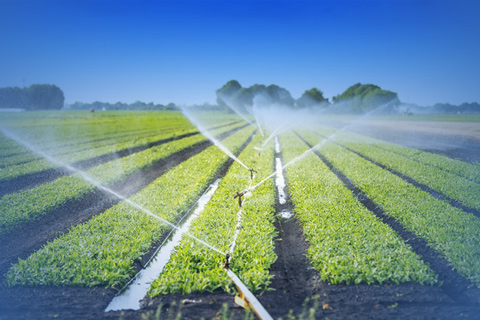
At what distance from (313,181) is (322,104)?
106 m

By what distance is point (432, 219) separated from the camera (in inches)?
290

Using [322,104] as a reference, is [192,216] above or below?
below

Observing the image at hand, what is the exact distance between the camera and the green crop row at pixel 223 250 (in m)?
4.98

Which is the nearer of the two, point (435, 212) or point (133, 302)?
point (133, 302)

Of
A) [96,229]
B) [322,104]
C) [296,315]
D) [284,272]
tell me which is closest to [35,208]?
[96,229]

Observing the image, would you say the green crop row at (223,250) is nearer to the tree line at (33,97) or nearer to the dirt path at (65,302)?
the dirt path at (65,302)

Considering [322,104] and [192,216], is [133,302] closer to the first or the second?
[192,216]

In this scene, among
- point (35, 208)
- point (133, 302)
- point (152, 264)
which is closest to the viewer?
point (133, 302)

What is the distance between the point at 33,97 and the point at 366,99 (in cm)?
8652

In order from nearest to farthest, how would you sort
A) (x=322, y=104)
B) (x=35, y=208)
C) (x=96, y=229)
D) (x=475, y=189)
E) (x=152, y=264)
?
(x=152, y=264), (x=96, y=229), (x=35, y=208), (x=475, y=189), (x=322, y=104)

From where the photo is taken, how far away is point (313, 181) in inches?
439

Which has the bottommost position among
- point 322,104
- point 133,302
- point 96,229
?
point 133,302

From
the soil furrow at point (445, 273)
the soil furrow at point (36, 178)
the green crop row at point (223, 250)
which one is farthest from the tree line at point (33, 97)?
the soil furrow at point (445, 273)

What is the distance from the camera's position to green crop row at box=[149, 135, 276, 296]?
4.98 metres
